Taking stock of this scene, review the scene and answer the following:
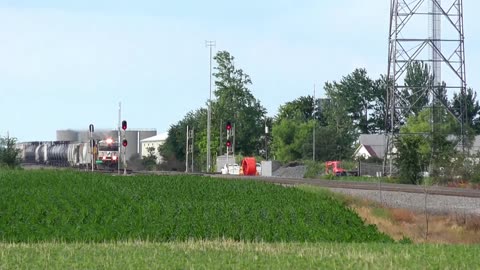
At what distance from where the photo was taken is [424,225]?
115 feet

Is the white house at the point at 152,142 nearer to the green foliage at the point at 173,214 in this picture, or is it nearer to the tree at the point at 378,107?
the tree at the point at 378,107

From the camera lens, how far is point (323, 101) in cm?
15525

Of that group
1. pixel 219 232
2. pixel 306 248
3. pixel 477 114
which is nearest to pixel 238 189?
pixel 219 232

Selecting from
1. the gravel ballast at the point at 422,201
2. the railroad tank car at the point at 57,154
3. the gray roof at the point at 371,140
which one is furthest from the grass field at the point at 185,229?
the gray roof at the point at 371,140

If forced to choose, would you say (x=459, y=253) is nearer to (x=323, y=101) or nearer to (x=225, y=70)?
(x=225, y=70)

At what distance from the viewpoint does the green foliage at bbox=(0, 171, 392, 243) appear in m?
28.0

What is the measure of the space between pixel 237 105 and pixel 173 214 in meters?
104

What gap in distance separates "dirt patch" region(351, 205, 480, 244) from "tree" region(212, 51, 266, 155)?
96.3 metres

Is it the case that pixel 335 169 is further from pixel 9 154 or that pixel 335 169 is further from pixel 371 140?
pixel 371 140

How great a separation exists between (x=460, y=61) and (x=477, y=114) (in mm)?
82019

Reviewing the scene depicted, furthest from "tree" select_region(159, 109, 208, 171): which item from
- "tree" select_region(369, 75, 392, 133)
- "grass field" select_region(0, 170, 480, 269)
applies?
"grass field" select_region(0, 170, 480, 269)

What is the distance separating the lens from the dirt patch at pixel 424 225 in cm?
3278

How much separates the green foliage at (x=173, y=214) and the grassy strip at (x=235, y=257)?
6093mm

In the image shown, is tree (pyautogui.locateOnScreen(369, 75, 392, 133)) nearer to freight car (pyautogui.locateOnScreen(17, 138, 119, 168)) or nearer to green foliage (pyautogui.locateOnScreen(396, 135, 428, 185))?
freight car (pyautogui.locateOnScreen(17, 138, 119, 168))
